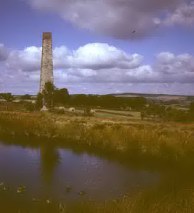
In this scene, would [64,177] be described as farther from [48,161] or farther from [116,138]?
[116,138]

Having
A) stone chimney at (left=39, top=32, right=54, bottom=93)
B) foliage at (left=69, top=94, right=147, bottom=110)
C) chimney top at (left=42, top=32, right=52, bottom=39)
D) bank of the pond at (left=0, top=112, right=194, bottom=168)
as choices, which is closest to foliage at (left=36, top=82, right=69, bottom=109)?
stone chimney at (left=39, top=32, right=54, bottom=93)

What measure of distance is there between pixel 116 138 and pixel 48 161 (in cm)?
723

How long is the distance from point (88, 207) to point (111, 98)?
73.2 meters

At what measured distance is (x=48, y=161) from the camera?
82.0 ft

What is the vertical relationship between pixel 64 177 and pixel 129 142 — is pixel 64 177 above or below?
below

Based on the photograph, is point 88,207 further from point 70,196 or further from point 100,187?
point 100,187

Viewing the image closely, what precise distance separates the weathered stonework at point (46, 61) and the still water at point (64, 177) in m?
36.7

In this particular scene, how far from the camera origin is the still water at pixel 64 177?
1633cm

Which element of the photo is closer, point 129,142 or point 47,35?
point 129,142

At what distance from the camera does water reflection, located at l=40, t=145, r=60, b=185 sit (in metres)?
20.1

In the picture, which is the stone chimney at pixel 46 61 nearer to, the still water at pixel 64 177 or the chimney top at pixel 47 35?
the chimney top at pixel 47 35

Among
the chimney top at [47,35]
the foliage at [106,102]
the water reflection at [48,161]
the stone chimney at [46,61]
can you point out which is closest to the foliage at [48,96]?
the stone chimney at [46,61]

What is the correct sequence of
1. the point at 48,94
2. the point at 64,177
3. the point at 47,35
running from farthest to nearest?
the point at 47,35 → the point at 48,94 → the point at 64,177

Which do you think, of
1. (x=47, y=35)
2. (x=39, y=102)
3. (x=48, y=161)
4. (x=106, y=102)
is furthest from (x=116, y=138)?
(x=106, y=102)
